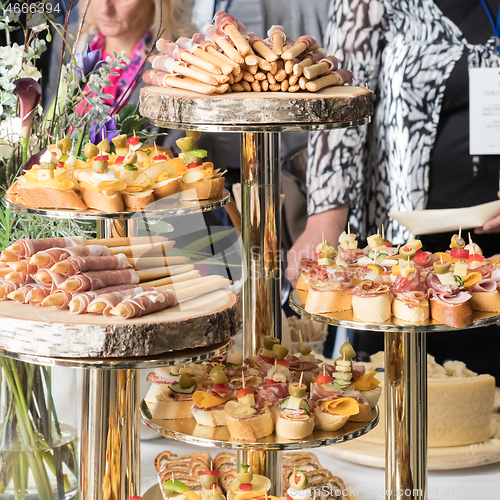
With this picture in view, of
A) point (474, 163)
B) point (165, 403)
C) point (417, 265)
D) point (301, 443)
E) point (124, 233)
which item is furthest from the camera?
point (474, 163)

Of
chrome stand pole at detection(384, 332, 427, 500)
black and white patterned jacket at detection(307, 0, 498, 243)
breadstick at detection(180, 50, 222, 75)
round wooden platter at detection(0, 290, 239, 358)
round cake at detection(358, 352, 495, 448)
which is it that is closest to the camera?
round wooden platter at detection(0, 290, 239, 358)

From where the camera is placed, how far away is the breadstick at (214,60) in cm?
114

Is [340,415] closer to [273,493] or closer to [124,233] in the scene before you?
[273,493]

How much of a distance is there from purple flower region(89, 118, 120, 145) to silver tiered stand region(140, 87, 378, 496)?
0.28 meters

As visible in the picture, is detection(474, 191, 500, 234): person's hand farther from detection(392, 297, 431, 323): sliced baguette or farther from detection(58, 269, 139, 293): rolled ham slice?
detection(58, 269, 139, 293): rolled ham slice

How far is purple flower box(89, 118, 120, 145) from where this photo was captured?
1488mm

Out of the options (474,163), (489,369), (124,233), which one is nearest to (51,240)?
(124,233)

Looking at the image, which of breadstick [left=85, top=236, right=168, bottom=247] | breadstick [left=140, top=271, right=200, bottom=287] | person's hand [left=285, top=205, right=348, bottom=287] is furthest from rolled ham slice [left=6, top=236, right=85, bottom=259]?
person's hand [left=285, top=205, right=348, bottom=287]

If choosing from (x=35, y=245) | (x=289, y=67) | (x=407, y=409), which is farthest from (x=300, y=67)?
(x=407, y=409)

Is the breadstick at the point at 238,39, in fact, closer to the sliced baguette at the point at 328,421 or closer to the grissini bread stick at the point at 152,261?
the grissini bread stick at the point at 152,261

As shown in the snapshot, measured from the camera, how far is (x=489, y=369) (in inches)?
102

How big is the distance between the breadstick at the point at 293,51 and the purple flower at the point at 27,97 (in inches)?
18.4

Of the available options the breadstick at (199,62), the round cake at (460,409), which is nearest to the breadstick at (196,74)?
the breadstick at (199,62)

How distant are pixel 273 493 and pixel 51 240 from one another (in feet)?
1.98
